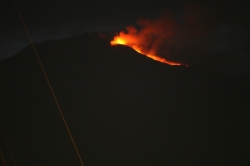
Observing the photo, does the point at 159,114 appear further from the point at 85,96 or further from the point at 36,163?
the point at 36,163

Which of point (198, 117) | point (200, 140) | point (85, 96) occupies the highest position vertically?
point (85, 96)

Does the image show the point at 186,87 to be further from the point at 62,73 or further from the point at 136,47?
the point at 62,73

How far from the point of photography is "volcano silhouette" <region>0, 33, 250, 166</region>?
15.6m

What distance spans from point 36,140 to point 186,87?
12733 millimetres

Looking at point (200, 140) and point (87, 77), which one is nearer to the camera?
point (200, 140)

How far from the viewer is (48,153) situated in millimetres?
15523

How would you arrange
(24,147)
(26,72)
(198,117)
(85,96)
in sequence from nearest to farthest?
(24,147)
(198,117)
(85,96)
(26,72)

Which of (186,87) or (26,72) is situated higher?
(26,72)

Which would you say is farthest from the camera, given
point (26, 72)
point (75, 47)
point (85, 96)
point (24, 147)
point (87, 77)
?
point (75, 47)

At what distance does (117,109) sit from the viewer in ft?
65.6

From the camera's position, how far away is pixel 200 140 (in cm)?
1695

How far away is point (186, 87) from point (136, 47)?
6031 mm

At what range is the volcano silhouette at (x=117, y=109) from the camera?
15.6 m

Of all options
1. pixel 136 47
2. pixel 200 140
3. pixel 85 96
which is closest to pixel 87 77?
pixel 85 96
